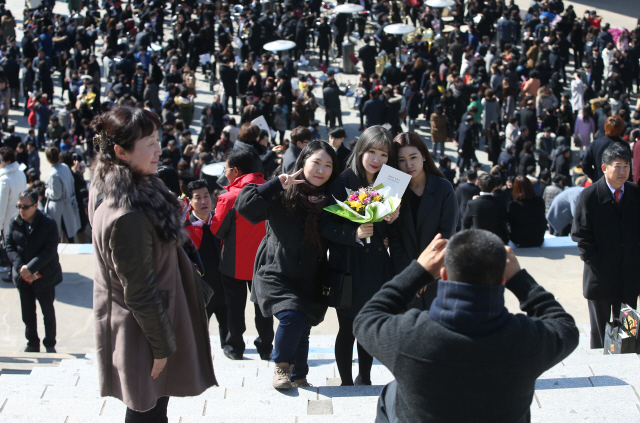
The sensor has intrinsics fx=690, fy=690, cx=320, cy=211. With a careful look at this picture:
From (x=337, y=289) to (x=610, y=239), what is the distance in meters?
2.62

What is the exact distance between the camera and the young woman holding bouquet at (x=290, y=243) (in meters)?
4.18

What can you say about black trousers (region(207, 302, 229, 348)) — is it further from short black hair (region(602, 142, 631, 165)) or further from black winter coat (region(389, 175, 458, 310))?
short black hair (region(602, 142, 631, 165))

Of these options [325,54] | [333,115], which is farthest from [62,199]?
[325,54]

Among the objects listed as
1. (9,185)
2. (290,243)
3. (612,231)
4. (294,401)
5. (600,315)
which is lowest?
(600,315)

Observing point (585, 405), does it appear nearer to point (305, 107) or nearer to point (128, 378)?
point (128, 378)

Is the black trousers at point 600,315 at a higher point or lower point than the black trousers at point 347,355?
lower

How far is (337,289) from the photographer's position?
422 cm

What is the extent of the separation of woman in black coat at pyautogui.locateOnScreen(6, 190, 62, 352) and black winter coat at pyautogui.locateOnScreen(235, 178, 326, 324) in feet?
10.1

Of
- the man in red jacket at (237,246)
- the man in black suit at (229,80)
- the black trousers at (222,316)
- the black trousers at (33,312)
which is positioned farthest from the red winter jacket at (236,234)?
the man in black suit at (229,80)

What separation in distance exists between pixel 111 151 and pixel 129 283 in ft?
1.90

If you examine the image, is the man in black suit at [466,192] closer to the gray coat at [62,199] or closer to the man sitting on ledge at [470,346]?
the gray coat at [62,199]

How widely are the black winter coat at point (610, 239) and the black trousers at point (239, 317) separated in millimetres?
2654

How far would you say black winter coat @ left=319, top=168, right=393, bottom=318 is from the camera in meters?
4.30

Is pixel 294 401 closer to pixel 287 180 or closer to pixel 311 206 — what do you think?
pixel 311 206
